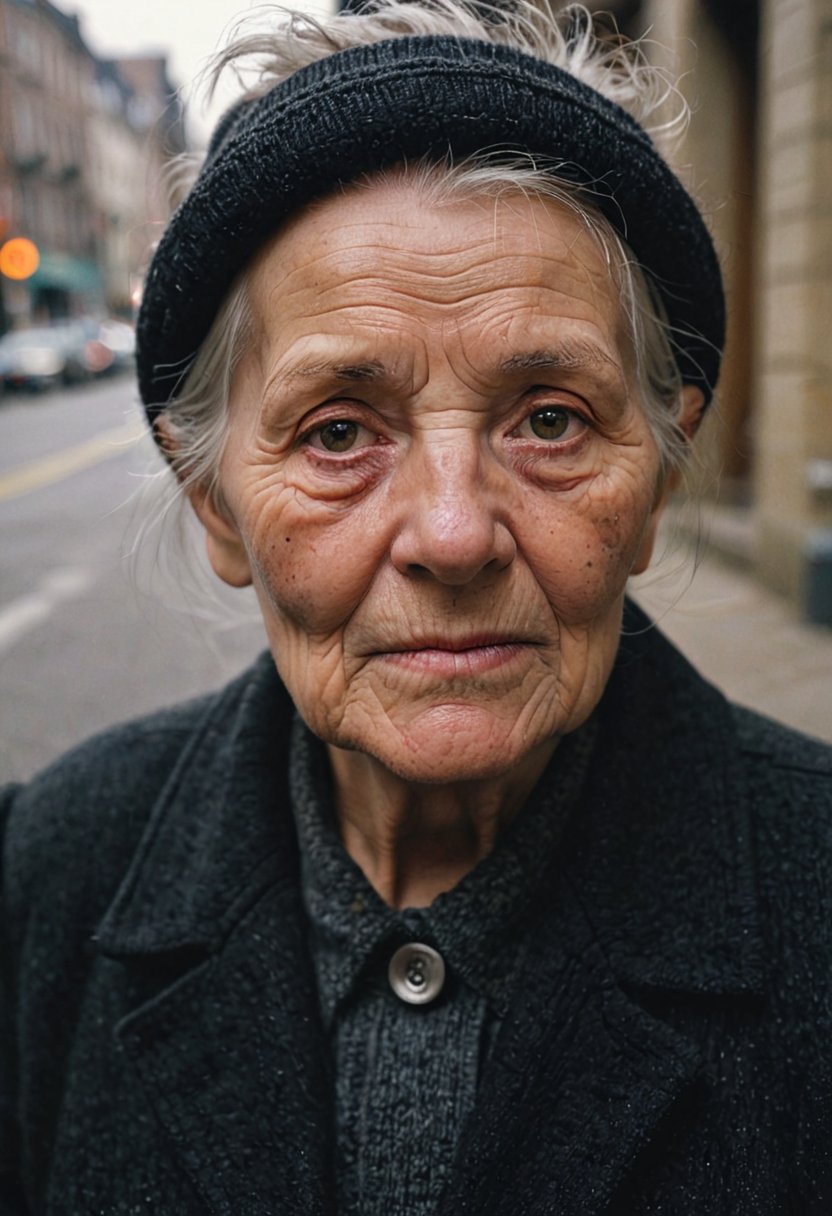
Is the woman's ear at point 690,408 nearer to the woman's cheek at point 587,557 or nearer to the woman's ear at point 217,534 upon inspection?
the woman's cheek at point 587,557

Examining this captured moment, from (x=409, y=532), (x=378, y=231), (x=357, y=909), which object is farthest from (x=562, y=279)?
(x=357, y=909)

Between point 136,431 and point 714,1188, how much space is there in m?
1.52

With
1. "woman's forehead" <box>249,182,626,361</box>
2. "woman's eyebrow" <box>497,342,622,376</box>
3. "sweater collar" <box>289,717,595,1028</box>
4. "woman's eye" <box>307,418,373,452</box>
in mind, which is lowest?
"sweater collar" <box>289,717,595,1028</box>

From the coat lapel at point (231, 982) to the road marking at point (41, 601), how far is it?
1845 mm

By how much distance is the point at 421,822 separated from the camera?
1.55 m

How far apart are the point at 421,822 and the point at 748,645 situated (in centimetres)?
131

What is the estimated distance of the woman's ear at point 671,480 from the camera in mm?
1521

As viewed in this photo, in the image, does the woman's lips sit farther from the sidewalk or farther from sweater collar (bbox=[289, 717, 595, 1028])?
the sidewalk

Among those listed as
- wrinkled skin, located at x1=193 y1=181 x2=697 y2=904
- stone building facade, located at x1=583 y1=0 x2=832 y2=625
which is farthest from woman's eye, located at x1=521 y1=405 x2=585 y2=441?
stone building facade, located at x1=583 y1=0 x2=832 y2=625

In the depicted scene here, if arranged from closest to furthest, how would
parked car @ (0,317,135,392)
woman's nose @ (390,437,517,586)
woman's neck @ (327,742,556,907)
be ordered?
woman's nose @ (390,437,517,586), woman's neck @ (327,742,556,907), parked car @ (0,317,135,392)

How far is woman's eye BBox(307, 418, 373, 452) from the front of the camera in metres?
1.36

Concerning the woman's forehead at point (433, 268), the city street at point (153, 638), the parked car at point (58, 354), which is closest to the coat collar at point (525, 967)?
the city street at point (153, 638)

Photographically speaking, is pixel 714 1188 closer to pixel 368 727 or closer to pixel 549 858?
pixel 549 858

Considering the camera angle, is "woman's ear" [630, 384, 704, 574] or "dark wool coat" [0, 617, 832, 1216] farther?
"woman's ear" [630, 384, 704, 574]
